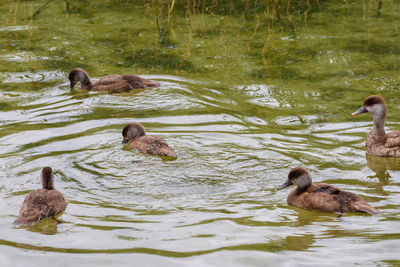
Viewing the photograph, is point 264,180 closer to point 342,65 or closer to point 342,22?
point 342,65

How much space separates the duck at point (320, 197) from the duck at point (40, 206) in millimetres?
2399

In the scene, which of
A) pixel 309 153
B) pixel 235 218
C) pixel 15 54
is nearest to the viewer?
pixel 235 218

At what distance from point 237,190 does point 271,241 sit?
129 centimetres

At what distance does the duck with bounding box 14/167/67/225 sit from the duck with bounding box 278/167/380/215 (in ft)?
7.87

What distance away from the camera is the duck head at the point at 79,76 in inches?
464

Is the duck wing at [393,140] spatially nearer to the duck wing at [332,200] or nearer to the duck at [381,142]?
the duck at [381,142]

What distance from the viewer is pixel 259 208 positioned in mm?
7242

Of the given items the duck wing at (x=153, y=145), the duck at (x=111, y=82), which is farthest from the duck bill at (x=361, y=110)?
the duck at (x=111, y=82)

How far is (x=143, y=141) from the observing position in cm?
916

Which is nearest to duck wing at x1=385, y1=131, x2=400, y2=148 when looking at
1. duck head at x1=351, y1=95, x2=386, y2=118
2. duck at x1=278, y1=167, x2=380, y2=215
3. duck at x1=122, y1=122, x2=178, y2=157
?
duck head at x1=351, y1=95, x2=386, y2=118

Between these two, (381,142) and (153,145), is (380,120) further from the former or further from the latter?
(153,145)

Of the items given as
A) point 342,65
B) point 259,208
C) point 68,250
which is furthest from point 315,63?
point 68,250

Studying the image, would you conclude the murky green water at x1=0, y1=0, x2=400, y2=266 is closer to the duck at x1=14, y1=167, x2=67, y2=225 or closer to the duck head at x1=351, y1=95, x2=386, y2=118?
the duck at x1=14, y1=167, x2=67, y2=225

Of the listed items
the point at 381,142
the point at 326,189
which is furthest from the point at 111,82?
the point at 326,189
